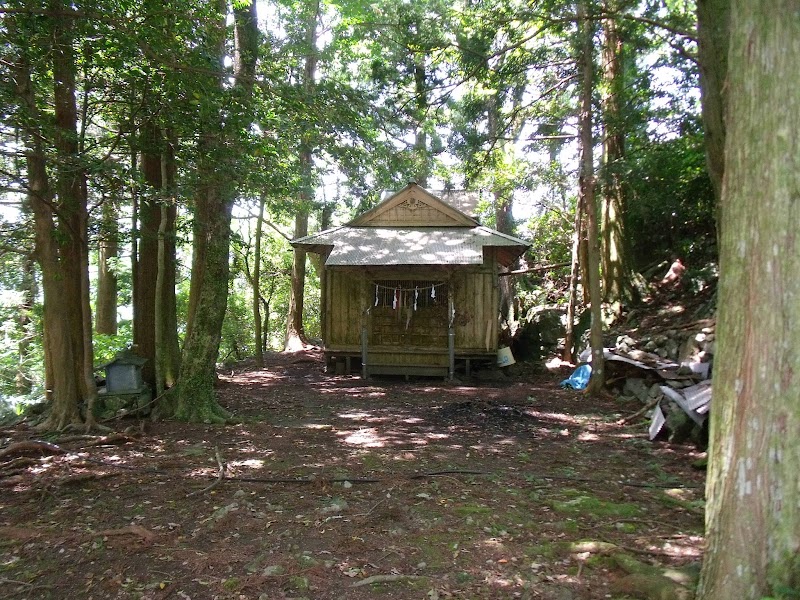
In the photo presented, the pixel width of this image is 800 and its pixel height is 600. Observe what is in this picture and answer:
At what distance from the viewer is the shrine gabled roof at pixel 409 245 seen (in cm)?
1277

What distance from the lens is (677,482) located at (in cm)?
575

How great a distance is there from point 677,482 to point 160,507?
514 centimetres

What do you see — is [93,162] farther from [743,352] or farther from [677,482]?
[677,482]

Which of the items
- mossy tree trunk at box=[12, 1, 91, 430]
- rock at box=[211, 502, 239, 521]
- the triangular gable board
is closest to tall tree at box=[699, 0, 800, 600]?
rock at box=[211, 502, 239, 521]

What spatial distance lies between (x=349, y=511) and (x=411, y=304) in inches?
358

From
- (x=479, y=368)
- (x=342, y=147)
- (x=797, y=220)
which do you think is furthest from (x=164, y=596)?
(x=479, y=368)

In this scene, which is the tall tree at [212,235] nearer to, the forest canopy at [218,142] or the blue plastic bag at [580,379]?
the forest canopy at [218,142]

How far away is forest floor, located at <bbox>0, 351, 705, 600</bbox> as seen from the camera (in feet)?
12.4

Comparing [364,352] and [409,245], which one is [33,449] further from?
[409,245]

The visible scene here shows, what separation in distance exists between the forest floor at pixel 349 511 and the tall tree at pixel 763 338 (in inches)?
28.7

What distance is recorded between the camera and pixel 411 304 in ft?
45.6

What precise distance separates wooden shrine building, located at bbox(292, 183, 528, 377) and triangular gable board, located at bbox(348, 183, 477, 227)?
0.55 metres

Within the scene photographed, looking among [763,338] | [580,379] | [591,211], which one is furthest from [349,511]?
[580,379]

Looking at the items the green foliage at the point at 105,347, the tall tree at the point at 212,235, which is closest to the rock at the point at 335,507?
the tall tree at the point at 212,235
